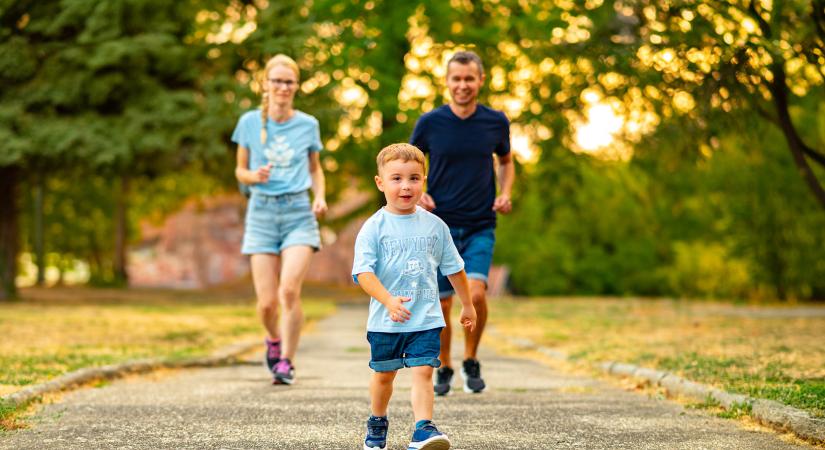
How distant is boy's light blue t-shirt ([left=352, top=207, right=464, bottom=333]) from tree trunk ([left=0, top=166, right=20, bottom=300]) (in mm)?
18874

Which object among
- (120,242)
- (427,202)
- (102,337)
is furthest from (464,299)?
(120,242)

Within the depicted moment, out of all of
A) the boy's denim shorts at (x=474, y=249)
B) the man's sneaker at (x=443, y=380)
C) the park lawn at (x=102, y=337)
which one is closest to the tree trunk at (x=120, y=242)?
the park lawn at (x=102, y=337)

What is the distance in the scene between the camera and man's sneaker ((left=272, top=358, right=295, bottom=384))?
308 inches

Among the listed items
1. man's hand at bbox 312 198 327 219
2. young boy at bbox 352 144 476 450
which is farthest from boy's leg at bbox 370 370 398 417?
man's hand at bbox 312 198 327 219

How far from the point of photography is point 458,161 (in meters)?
7.24

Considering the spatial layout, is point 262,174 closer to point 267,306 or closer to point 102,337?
point 267,306

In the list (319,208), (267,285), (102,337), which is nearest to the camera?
(319,208)

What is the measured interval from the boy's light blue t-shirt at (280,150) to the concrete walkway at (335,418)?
1521 mm

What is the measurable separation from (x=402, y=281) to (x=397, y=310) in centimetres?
22

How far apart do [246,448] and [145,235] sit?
175 feet

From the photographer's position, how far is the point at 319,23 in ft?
63.0

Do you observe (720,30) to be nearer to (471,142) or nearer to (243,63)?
(471,142)

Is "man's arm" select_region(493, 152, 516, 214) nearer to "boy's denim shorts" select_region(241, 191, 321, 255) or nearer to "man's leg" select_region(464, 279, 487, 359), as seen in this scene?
"man's leg" select_region(464, 279, 487, 359)

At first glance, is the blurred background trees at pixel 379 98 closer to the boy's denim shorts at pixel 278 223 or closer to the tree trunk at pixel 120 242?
the boy's denim shorts at pixel 278 223
